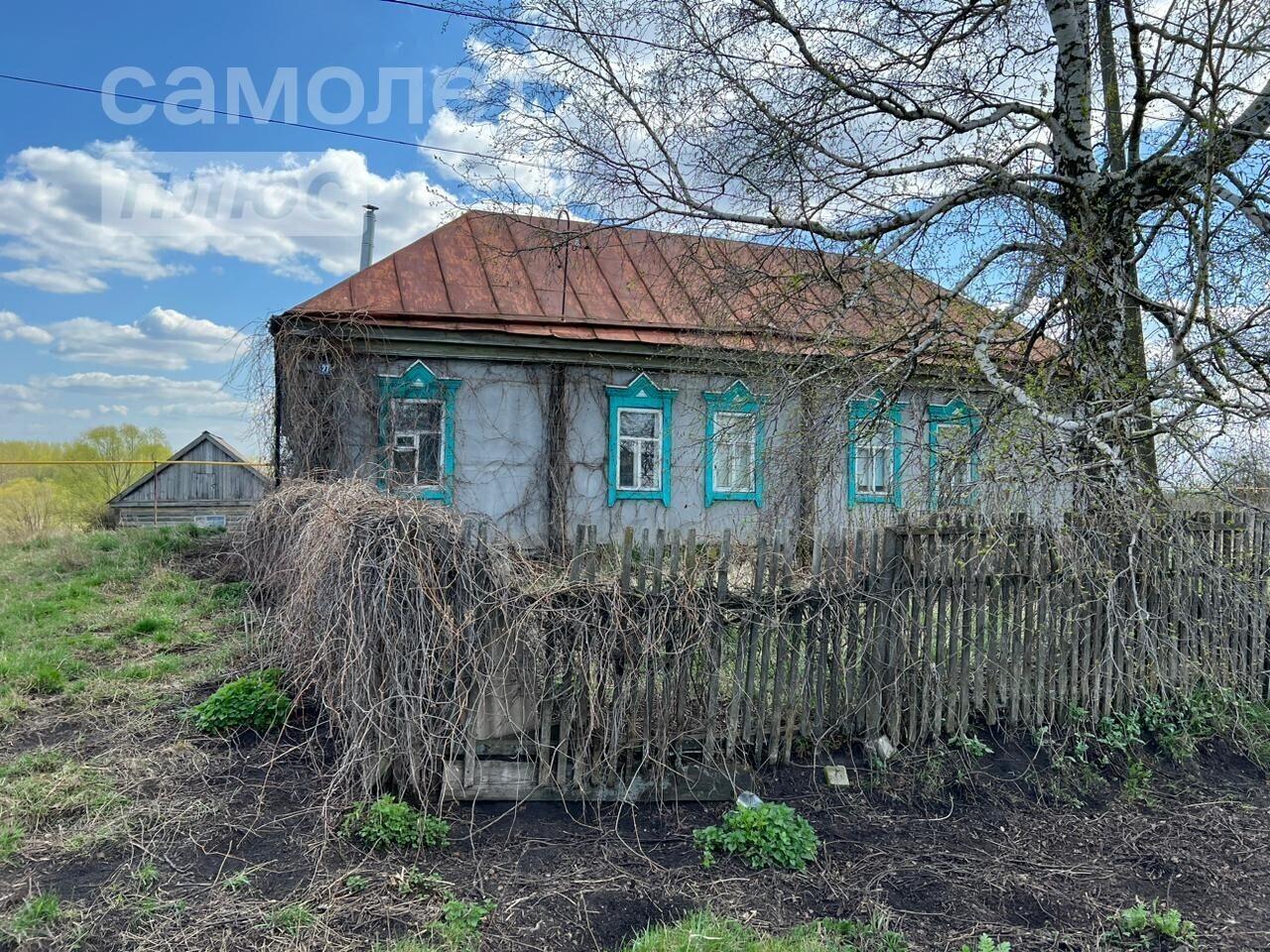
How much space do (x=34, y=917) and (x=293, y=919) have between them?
1038 mm

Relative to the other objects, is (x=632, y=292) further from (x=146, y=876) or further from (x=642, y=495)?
(x=146, y=876)

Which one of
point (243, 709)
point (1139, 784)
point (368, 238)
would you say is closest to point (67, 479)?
point (368, 238)

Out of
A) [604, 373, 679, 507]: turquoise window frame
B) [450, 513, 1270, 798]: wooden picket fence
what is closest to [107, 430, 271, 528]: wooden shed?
[604, 373, 679, 507]: turquoise window frame

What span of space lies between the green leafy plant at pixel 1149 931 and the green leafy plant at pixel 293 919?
333 cm

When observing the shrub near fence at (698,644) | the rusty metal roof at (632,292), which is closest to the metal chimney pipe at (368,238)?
the rusty metal roof at (632,292)

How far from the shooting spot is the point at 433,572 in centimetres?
377

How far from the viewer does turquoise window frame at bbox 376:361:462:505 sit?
1067 cm

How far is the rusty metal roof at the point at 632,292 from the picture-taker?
6.06m

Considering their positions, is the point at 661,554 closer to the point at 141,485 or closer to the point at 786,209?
the point at 786,209

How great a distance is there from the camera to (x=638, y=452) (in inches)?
464

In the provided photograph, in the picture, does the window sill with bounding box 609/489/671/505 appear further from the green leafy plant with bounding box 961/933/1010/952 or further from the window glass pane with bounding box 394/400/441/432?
the green leafy plant with bounding box 961/933/1010/952

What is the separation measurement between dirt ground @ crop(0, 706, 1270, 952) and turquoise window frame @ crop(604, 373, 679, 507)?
755cm

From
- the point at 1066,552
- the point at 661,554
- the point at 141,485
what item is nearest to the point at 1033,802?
the point at 1066,552

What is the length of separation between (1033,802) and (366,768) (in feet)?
12.4
